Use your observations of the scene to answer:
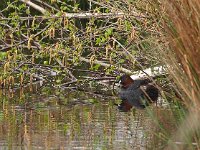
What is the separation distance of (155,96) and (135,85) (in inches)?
51.6

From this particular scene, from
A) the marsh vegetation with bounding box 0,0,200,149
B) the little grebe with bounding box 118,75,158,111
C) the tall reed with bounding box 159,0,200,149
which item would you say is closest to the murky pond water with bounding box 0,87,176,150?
the marsh vegetation with bounding box 0,0,200,149

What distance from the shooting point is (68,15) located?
10930 millimetres

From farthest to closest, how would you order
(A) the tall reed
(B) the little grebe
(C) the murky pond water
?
(B) the little grebe < (C) the murky pond water < (A) the tall reed

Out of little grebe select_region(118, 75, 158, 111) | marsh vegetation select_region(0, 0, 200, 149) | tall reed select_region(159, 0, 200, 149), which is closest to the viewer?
tall reed select_region(159, 0, 200, 149)

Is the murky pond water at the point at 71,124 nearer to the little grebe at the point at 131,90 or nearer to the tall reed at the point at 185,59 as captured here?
the little grebe at the point at 131,90

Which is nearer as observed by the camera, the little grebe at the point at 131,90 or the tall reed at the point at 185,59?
the tall reed at the point at 185,59

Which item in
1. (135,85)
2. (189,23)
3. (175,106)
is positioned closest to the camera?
(189,23)

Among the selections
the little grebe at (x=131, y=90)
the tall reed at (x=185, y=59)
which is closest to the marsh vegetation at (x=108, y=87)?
the tall reed at (x=185, y=59)

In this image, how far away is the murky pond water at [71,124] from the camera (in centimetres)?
704

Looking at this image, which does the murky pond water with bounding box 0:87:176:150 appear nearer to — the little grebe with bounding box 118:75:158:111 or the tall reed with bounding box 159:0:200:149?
the little grebe with bounding box 118:75:158:111

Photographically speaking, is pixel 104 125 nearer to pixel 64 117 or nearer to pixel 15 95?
pixel 64 117

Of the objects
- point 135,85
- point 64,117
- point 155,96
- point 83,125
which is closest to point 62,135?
point 83,125

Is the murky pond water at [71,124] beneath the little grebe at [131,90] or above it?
beneath

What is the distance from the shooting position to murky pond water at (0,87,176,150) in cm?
704
